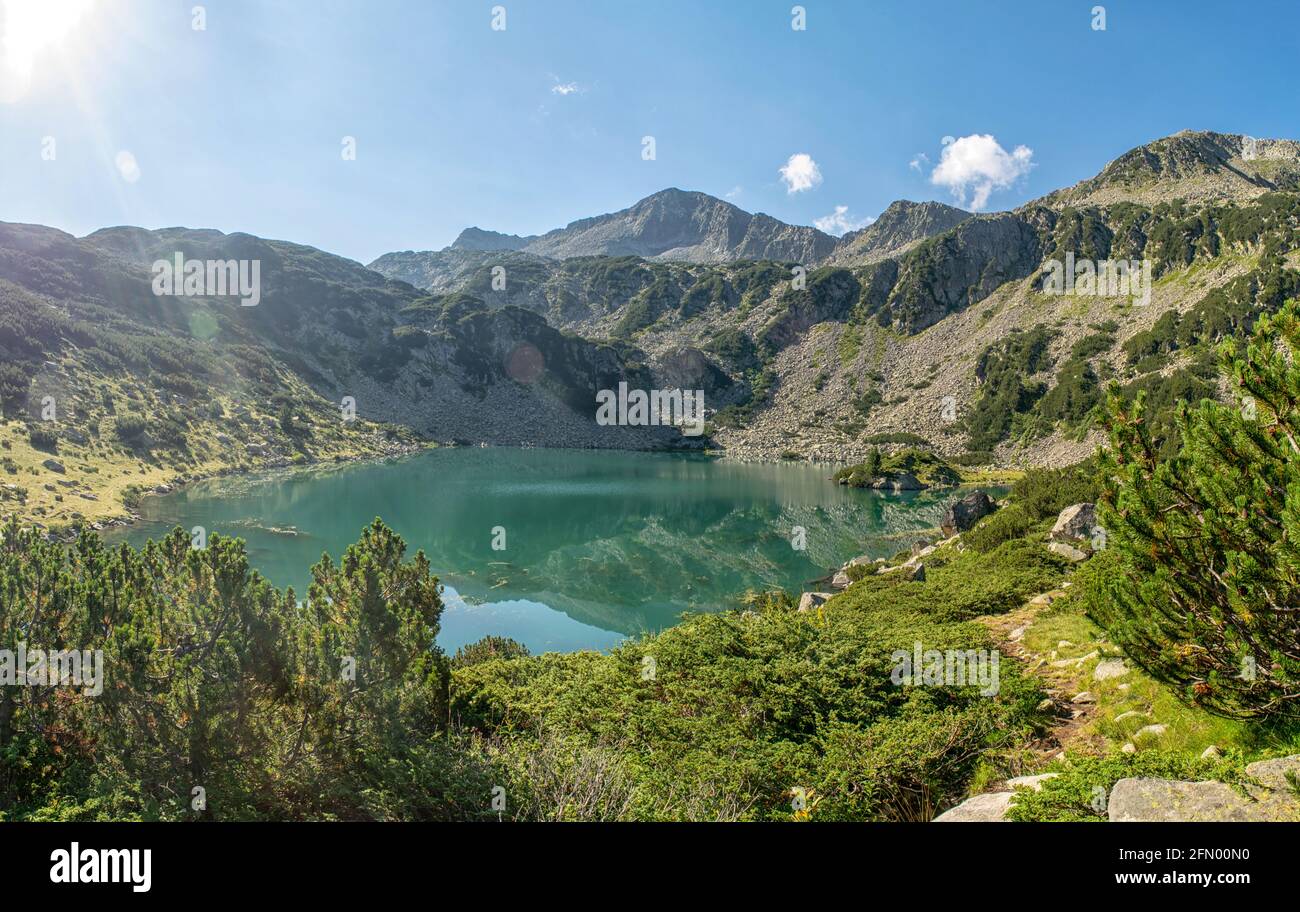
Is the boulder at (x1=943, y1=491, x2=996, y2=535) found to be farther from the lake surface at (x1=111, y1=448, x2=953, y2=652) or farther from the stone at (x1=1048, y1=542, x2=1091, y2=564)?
the stone at (x1=1048, y1=542, x2=1091, y2=564)

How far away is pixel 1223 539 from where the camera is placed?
6207 mm

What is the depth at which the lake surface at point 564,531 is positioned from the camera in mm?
28328

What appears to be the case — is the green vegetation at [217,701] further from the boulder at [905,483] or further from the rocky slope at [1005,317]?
the rocky slope at [1005,317]

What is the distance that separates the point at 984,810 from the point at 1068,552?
17.9m

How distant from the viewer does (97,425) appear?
185 ft

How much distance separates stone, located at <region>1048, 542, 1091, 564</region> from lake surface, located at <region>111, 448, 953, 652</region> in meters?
13.2

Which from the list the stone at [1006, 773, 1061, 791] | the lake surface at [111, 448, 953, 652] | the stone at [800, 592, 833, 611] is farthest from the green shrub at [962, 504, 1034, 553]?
the stone at [1006, 773, 1061, 791]

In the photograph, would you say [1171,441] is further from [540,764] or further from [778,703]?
[540,764]

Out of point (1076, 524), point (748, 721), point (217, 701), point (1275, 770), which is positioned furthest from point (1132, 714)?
point (1076, 524)

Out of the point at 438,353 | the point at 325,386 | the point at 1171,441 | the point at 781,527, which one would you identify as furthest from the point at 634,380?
the point at 1171,441

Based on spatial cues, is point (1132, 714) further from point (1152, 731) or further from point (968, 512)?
point (968, 512)

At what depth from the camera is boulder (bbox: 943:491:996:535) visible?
3803cm

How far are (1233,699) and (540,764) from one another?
25.1 ft

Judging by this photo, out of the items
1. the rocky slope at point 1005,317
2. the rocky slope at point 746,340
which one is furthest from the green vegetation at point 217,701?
the rocky slope at point 1005,317
